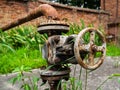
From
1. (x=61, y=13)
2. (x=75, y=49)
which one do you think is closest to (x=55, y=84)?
(x=75, y=49)

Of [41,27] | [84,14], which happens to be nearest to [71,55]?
[41,27]

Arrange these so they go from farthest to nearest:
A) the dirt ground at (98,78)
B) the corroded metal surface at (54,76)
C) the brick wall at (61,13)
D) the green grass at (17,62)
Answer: the brick wall at (61,13) → the green grass at (17,62) → the dirt ground at (98,78) → the corroded metal surface at (54,76)

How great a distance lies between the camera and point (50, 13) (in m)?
1.33

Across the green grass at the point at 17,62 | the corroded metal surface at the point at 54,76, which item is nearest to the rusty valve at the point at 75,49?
the corroded metal surface at the point at 54,76

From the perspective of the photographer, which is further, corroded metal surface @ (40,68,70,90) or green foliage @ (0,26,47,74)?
green foliage @ (0,26,47,74)

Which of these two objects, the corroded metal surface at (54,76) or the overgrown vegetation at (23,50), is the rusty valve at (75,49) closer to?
the corroded metal surface at (54,76)

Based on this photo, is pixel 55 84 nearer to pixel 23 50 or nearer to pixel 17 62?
pixel 17 62

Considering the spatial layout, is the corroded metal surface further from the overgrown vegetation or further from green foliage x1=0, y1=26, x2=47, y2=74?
green foliage x1=0, y1=26, x2=47, y2=74

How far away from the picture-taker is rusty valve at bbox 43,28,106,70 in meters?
1.04

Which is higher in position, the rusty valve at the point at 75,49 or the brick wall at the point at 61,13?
the rusty valve at the point at 75,49

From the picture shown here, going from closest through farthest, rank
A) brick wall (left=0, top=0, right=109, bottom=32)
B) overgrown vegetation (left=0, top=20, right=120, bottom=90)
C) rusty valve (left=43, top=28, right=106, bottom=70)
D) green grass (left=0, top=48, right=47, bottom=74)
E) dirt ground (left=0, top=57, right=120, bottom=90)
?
rusty valve (left=43, top=28, right=106, bottom=70) → dirt ground (left=0, top=57, right=120, bottom=90) → green grass (left=0, top=48, right=47, bottom=74) → overgrown vegetation (left=0, top=20, right=120, bottom=90) → brick wall (left=0, top=0, right=109, bottom=32)

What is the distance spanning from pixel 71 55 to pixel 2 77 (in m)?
1.49

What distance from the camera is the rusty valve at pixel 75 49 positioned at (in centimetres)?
104

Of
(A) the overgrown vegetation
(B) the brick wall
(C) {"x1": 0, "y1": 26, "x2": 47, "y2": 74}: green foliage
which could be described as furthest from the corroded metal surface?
(B) the brick wall
